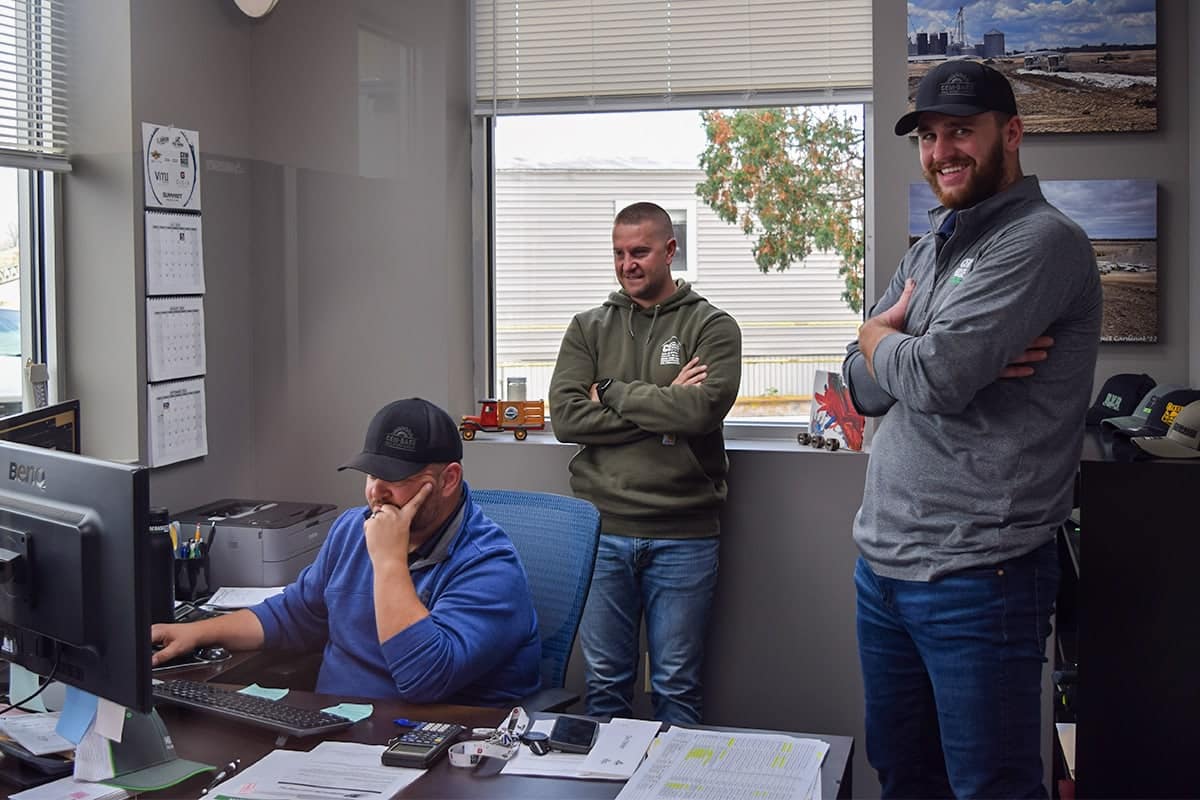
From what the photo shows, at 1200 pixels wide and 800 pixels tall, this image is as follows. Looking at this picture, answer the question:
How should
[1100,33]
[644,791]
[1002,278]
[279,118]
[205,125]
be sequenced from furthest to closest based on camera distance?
[279,118]
[205,125]
[1100,33]
[1002,278]
[644,791]

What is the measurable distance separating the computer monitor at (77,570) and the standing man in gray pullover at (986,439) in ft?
4.27

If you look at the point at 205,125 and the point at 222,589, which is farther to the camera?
the point at 205,125

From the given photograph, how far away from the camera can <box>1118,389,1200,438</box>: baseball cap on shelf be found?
2.55 meters

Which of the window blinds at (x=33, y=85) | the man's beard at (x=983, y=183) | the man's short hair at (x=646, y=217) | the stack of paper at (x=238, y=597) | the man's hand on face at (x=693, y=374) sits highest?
the window blinds at (x=33, y=85)

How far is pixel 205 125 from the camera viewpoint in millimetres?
3773

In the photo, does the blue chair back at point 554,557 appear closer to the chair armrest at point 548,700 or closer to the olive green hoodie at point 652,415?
the chair armrest at point 548,700

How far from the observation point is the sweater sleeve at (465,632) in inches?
82.0

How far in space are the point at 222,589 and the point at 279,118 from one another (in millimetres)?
1774

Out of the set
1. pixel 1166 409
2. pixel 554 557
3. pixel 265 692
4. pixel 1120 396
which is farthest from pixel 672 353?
pixel 265 692

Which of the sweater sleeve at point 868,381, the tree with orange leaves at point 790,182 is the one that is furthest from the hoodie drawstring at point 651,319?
the sweater sleeve at point 868,381

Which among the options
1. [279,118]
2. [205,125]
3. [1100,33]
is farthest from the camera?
[279,118]

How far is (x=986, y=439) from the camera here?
209cm

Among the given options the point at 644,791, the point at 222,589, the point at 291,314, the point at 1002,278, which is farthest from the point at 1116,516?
the point at 291,314

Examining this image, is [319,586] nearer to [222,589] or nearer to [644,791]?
[222,589]
